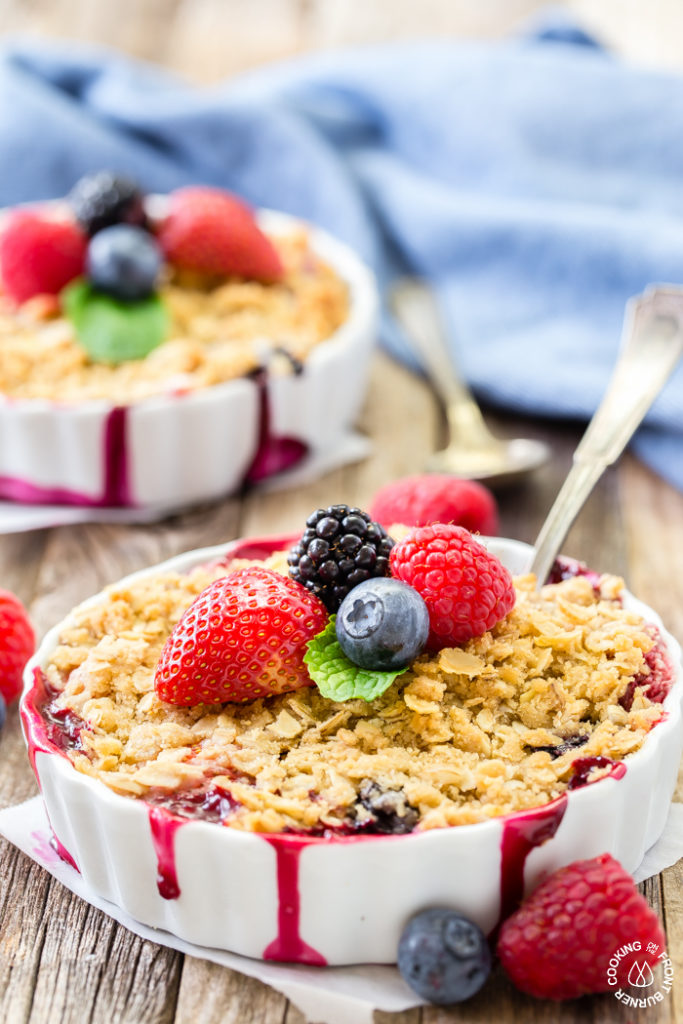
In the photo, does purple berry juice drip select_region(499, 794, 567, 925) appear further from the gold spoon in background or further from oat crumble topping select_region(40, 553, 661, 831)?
the gold spoon in background

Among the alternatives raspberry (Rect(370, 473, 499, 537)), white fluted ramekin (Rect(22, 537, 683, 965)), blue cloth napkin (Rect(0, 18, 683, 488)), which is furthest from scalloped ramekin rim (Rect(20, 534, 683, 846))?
blue cloth napkin (Rect(0, 18, 683, 488))

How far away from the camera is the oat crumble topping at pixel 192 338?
2.84 metres

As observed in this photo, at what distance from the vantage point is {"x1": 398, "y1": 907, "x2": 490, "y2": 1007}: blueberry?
1578mm

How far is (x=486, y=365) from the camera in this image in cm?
333

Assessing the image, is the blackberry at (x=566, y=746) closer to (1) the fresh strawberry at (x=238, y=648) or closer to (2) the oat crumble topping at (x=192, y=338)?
(1) the fresh strawberry at (x=238, y=648)

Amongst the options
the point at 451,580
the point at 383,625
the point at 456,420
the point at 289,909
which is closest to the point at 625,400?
the point at 456,420

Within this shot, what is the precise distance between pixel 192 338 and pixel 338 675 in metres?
1.43

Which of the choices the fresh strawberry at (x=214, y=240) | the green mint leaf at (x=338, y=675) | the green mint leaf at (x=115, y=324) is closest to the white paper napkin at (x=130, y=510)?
the green mint leaf at (x=115, y=324)

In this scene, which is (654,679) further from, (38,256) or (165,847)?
(38,256)

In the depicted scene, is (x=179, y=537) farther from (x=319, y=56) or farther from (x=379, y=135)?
(x=319, y=56)

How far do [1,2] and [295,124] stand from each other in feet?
6.12

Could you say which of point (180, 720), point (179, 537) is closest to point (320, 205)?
point (179, 537)

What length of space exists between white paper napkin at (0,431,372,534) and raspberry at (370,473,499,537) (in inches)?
20.8

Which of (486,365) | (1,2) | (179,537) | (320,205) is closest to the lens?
(179,537)
